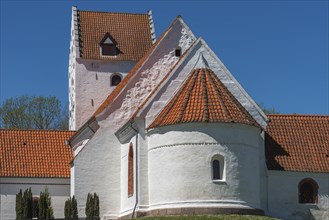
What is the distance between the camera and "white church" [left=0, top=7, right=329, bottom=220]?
31.7m

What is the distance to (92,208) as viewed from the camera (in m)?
34.9

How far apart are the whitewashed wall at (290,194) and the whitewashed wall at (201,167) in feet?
9.96

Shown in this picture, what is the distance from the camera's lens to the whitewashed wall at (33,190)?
127ft

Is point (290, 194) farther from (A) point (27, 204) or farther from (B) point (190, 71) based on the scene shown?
(A) point (27, 204)

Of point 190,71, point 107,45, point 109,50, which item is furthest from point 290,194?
point 107,45

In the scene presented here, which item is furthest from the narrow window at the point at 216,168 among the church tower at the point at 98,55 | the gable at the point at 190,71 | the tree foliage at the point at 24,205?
the church tower at the point at 98,55

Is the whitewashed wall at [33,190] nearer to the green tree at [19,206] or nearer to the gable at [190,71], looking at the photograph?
the green tree at [19,206]

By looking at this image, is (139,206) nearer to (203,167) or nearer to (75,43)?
(203,167)

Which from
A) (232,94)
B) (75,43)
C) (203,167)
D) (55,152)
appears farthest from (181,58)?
(75,43)

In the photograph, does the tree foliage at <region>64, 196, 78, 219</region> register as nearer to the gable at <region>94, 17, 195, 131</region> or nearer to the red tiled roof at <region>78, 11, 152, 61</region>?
the gable at <region>94, 17, 195, 131</region>

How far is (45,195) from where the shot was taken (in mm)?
36969

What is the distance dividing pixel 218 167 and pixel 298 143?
270 inches

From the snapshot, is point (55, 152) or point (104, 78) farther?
point (104, 78)

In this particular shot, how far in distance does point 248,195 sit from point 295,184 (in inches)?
184
